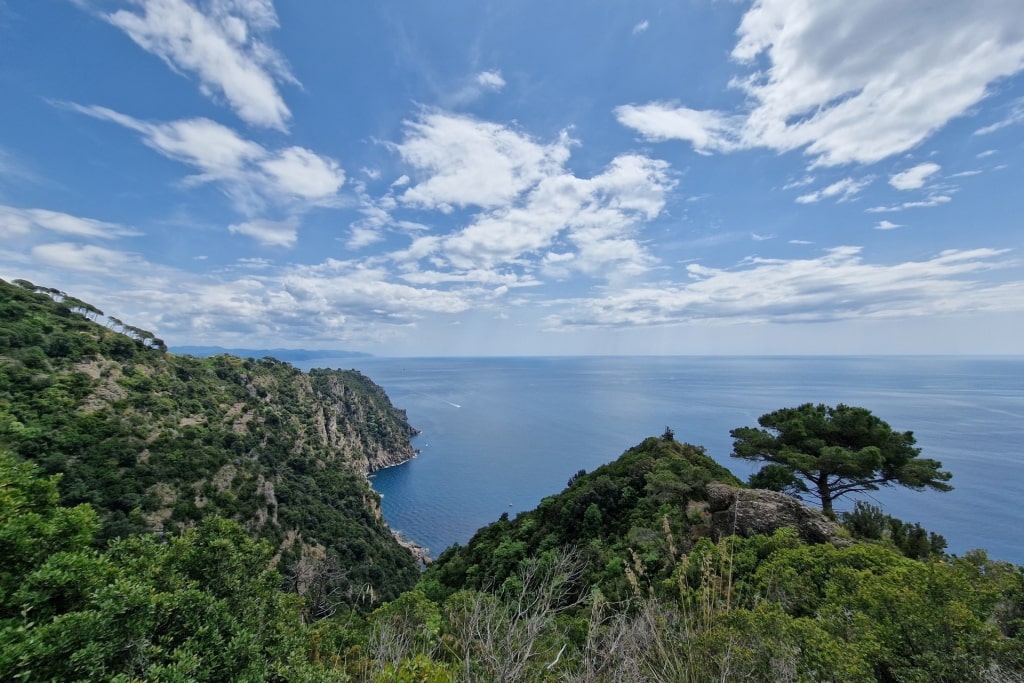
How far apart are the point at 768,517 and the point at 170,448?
41.8 metres

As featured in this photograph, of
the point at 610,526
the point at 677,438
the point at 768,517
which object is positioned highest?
the point at 768,517

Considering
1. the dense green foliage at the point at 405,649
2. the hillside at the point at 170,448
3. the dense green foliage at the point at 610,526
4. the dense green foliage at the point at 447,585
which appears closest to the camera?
the dense green foliage at the point at 405,649

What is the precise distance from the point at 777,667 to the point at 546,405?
144539 millimetres

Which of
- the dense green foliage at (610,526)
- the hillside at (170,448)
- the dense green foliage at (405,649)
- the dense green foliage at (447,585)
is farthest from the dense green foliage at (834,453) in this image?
the hillside at (170,448)

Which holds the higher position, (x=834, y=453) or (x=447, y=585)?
(x=834, y=453)

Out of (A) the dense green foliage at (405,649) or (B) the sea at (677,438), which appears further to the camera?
(B) the sea at (677,438)

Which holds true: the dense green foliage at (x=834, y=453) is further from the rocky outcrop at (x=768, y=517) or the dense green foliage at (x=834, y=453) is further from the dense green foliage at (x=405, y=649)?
the dense green foliage at (x=405, y=649)

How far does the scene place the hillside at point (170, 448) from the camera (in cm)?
2731

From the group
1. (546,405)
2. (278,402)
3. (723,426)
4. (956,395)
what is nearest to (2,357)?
(278,402)

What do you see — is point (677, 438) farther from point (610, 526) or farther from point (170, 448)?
point (170, 448)

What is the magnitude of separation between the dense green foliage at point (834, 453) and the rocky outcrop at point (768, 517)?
15.8ft

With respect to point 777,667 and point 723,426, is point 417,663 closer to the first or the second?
point 777,667

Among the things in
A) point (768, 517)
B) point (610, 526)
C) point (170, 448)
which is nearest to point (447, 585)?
point (610, 526)

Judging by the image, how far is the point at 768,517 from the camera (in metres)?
15.2
